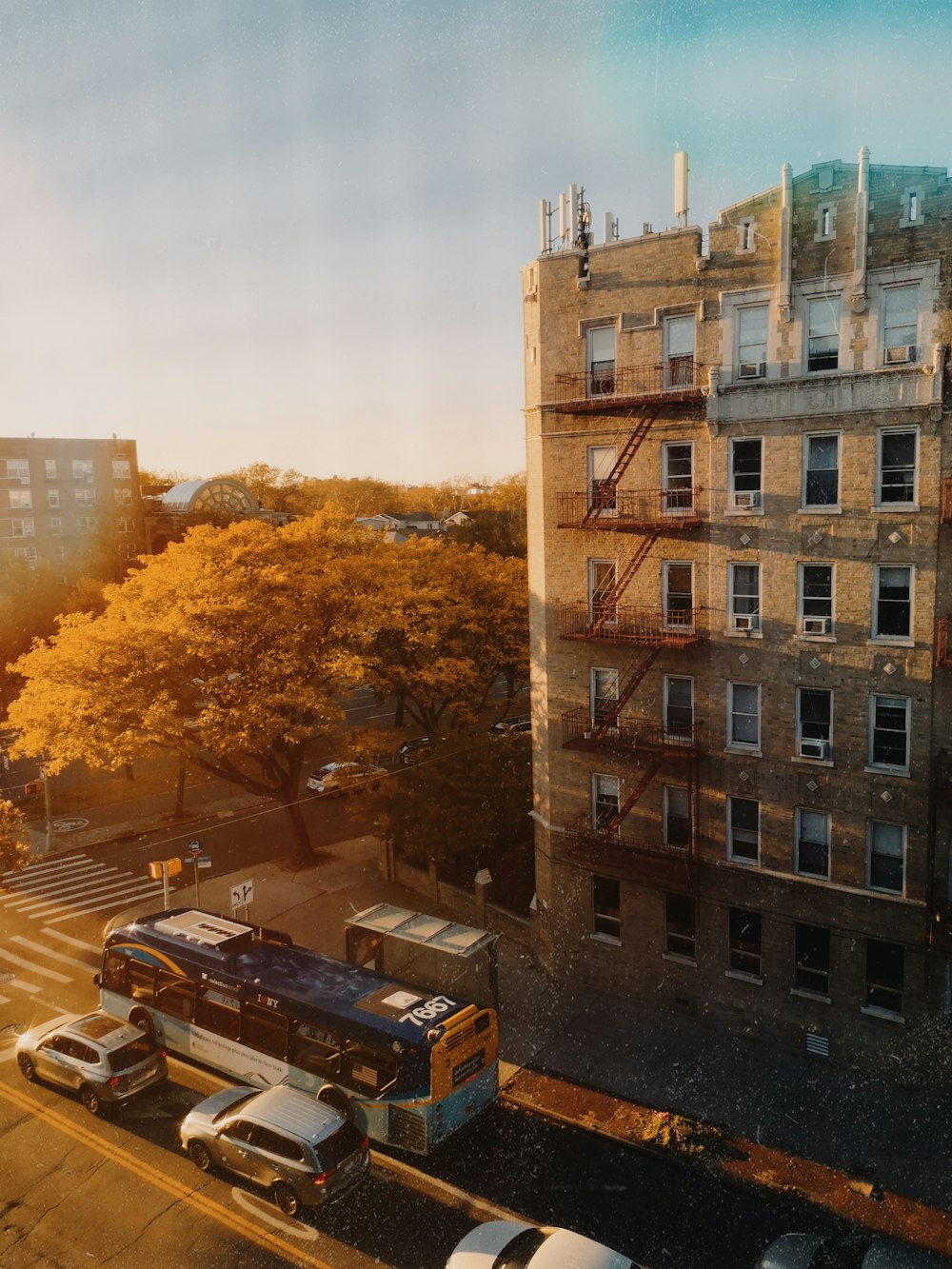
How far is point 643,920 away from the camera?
83.6 ft

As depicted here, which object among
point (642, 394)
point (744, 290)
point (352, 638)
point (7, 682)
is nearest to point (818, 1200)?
point (642, 394)

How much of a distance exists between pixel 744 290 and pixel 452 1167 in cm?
2086

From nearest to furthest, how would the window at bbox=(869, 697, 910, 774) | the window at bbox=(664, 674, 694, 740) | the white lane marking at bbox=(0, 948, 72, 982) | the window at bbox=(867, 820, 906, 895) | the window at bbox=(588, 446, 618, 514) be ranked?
the window at bbox=(869, 697, 910, 774) < the window at bbox=(867, 820, 906, 895) < the window at bbox=(588, 446, 618, 514) < the window at bbox=(664, 674, 694, 740) < the white lane marking at bbox=(0, 948, 72, 982)

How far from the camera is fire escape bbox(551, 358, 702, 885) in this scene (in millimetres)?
23641

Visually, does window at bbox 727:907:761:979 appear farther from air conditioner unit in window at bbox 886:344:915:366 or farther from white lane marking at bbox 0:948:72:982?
white lane marking at bbox 0:948:72:982

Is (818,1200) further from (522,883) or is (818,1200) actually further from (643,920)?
(522,883)

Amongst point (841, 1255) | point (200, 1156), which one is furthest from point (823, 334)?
point (200, 1156)

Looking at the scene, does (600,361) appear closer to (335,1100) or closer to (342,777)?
(335,1100)

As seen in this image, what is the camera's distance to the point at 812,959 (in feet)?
76.1

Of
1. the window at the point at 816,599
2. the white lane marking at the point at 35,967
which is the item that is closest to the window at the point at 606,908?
the window at the point at 816,599

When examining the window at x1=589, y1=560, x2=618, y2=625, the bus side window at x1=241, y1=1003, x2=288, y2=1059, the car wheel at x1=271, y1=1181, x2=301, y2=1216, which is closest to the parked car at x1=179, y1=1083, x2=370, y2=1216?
the car wheel at x1=271, y1=1181, x2=301, y2=1216

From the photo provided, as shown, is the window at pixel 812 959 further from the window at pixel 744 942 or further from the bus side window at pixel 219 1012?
the bus side window at pixel 219 1012

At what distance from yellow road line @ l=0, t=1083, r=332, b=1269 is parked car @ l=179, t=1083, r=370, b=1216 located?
628 millimetres

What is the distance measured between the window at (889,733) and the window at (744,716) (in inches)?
108
